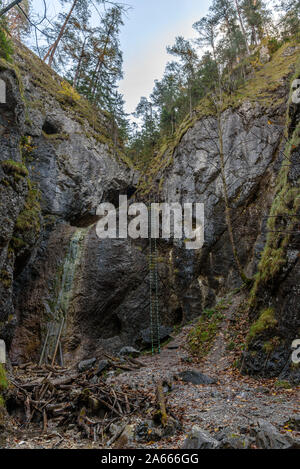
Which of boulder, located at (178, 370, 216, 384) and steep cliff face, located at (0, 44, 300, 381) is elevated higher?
steep cliff face, located at (0, 44, 300, 381)

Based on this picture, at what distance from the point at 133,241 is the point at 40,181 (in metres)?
6.71

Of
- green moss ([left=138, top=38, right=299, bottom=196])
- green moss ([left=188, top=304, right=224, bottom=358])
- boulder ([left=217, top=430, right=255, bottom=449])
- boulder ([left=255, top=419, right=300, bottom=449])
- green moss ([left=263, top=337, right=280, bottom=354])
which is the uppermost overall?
green moss ([left=138, top=38, right=299, bottom=196])

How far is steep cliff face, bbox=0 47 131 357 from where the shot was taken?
9.43m

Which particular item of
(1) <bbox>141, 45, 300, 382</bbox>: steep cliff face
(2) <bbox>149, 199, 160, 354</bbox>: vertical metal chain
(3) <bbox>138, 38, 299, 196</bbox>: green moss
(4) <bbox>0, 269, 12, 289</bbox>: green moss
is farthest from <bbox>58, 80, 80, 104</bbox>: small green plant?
(4) <bbox>0, 269, 12, 289</bbox>: green moss

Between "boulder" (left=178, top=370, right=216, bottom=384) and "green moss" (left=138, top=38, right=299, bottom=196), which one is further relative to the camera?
"green moss" (left=138, top=38, right=299, bottom=196)

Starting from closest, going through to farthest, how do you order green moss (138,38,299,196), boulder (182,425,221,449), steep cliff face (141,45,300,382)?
boulder (182,425,221,449) < steep cliff face (141,45,300,382) < green moss (138,38,299,196)

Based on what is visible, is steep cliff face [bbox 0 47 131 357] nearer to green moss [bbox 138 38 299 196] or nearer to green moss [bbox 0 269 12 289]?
green moss [bbox 0 269 12 289]

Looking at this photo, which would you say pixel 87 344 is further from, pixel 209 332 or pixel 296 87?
pixel 296 87

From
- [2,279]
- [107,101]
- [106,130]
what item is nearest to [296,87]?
[2,279]

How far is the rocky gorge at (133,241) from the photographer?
8102 millimetres

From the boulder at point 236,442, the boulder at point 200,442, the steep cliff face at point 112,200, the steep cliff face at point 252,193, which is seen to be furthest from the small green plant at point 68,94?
the boulder at point 236,442

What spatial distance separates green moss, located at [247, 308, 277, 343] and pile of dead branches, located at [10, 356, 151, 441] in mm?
3236

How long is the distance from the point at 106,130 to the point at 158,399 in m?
22.2

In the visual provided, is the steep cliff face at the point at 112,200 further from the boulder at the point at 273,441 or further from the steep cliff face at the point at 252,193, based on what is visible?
the boulder at the point at 273,441
